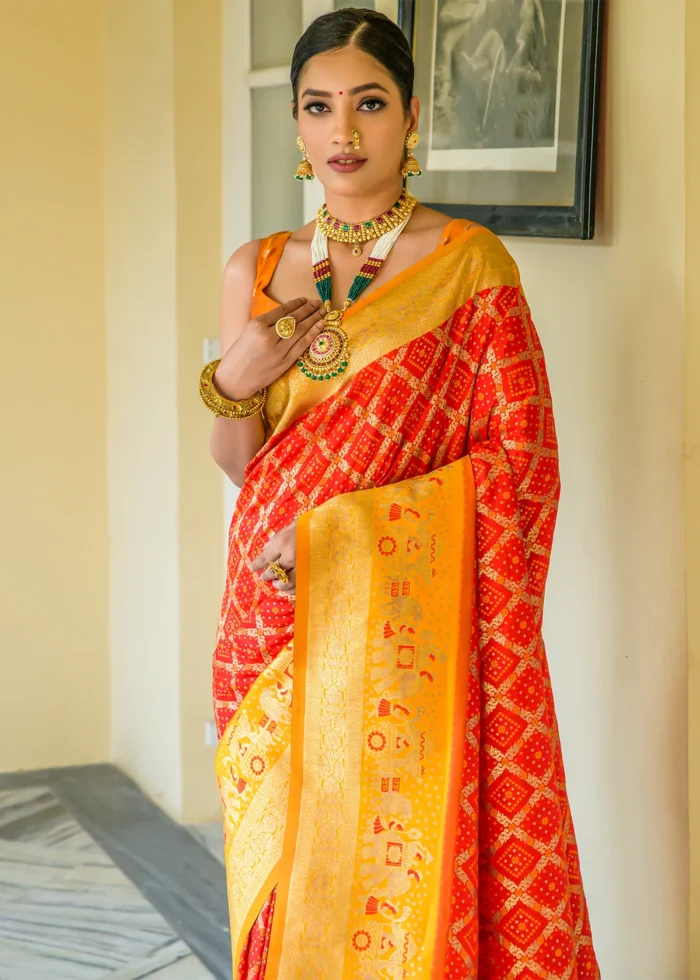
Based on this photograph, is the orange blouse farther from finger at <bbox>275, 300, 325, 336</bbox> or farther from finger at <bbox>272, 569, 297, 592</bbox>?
finger at <bbox>272, 569, 297, 592</bbox>

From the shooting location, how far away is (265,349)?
1.53m

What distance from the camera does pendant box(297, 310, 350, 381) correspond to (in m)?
1.54

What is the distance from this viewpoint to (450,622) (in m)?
1.49

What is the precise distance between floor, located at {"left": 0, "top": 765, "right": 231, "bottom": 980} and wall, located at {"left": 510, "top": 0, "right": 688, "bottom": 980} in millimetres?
893

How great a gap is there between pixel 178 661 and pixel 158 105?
1383 mm


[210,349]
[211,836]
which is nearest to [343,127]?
[210,349]

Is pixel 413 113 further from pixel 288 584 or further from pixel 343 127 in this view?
pixel 288 584

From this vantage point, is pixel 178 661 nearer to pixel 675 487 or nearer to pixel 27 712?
pixel 27 712

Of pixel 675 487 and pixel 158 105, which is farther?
pixel 158 105

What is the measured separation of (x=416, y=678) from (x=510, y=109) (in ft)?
2.95

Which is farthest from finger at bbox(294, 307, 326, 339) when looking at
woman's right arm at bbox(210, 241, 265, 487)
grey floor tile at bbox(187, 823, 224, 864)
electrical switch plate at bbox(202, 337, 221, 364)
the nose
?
grey floor tile at bbox(187, 823, 224, 864)

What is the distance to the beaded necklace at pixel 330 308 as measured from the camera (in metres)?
1.54

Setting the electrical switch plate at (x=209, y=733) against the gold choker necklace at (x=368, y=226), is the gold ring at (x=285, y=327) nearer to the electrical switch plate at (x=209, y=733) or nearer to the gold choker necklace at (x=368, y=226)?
the gold choker necklace at (x=368, y=226)

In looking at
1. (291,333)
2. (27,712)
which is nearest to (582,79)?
(291,333)
